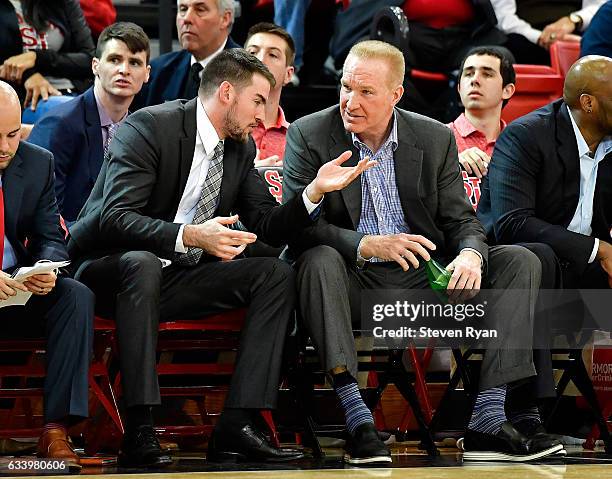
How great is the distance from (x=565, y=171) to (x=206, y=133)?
138 cm

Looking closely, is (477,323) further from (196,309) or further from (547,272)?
(196,309)

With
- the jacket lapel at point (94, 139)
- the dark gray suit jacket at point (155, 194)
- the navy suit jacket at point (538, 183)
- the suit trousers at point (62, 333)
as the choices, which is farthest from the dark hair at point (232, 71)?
the navy suit jacket at point (538, 183)

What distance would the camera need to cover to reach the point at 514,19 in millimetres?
6766

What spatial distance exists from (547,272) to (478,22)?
8.52 ft

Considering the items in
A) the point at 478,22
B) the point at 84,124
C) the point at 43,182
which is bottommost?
the point at 43,182

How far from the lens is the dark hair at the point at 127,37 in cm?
516

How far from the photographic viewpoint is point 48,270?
3746mm

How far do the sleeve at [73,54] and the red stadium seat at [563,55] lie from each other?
2.46 m

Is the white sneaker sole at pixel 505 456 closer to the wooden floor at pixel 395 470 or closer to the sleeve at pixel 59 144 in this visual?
the wooden floor at pixel 395 470

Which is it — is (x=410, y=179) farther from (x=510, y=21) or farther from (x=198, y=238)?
(x=510, y=21)

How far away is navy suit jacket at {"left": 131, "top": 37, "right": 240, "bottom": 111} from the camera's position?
5609 millimetres

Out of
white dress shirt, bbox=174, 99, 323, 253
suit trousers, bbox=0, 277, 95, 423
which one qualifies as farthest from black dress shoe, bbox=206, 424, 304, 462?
white dress shirt, bbox=174, 99, 323, 253

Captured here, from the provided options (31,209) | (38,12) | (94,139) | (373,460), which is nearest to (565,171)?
(373,460)

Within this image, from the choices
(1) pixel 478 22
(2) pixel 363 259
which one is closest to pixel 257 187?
(2) pixel 363 259
